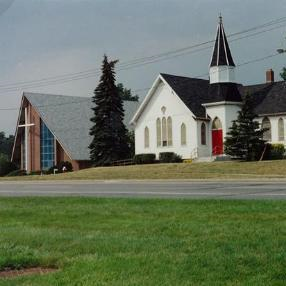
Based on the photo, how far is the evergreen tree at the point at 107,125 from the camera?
54.8 metres

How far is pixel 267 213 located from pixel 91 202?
19.2 ft

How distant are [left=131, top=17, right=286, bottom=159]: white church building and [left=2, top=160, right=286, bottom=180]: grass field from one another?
→ 7.80 meters

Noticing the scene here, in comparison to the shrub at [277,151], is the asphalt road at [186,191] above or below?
below

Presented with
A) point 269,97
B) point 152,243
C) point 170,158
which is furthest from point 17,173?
point 152,243

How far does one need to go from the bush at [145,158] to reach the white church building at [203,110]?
1865 millimetres

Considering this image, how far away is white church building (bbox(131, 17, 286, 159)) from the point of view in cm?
4962

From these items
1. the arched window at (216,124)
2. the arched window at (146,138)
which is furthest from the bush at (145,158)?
the arched window at (216,124)

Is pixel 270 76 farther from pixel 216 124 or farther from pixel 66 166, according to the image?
pixel 66 166

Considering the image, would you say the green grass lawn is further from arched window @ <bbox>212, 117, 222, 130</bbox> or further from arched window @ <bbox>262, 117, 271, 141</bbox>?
arched window @ <bbox>212, 117, 222, 130</bbox>

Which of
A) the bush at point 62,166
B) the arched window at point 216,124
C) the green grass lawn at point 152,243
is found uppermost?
the arched window at point 216,124

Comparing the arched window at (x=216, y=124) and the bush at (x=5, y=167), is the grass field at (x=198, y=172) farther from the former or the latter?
the bush at (x=5, y=167)

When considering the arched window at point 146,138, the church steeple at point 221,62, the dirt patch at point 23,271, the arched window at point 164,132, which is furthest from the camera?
the arched window at point 146,138

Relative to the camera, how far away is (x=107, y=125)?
181ft

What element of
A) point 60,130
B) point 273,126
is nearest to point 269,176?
point 273,126
